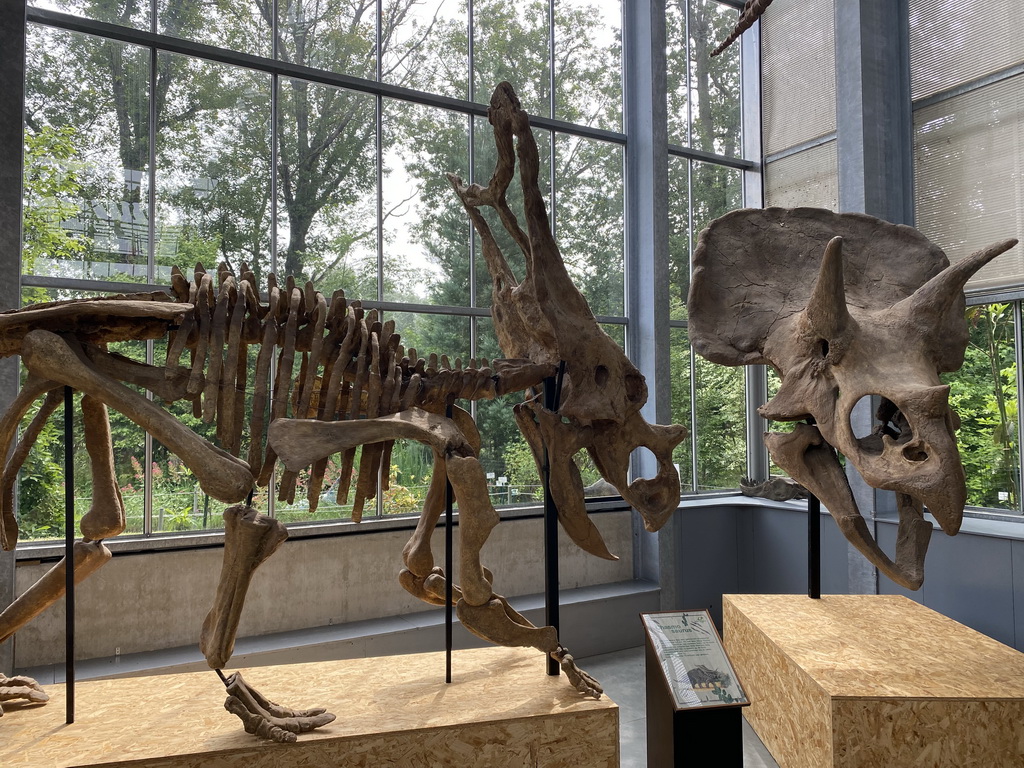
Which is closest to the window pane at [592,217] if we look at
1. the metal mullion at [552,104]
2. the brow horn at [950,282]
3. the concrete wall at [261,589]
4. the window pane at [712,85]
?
the metal mullion at [552,104]

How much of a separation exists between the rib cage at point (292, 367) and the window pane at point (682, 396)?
19.5 feet

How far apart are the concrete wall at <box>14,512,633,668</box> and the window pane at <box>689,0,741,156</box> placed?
19.8ft

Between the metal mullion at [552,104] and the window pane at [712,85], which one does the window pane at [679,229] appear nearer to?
the window pane at [712,85]

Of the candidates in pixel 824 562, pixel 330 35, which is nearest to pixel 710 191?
pixel 824 562

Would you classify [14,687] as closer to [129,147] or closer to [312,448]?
[312,448]

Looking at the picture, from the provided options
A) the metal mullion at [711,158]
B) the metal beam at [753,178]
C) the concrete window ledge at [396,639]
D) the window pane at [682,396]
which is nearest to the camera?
the concrete window ledge at [396,639]

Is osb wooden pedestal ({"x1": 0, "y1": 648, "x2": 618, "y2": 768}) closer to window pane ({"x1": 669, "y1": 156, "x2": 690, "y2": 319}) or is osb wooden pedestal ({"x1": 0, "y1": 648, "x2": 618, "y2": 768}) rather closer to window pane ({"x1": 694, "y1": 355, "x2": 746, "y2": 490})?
window pane ({"x1": 694, "y1": 355, "x2": 746, "y2": 490})

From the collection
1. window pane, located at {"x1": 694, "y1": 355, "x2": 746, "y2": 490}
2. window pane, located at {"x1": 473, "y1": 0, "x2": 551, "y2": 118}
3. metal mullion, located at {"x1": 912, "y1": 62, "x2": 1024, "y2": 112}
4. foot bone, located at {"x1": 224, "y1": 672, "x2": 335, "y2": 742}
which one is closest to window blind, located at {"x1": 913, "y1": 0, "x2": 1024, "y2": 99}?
metal mullion, located at {"x1": 912, "y1": 62, "x2": 1024, "y2": 112}

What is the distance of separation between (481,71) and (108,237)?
14.6ft

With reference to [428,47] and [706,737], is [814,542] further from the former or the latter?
[428,47]

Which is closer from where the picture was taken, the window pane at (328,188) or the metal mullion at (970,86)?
the window pane at (328,188)

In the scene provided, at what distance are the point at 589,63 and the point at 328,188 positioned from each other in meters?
3.93

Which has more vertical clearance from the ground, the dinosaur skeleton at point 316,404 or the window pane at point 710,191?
the window pane at point 710,191

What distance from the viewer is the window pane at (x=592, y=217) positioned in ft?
28.3
